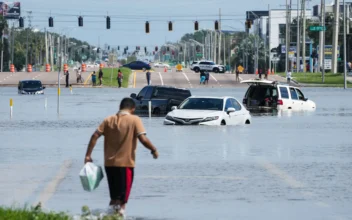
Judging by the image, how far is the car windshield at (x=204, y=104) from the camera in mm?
38844

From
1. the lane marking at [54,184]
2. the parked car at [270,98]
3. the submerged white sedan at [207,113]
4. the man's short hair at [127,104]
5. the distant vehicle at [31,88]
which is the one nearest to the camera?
the man's short hair at [127,104]

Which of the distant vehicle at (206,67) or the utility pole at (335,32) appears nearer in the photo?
the utility pole at (335,32)

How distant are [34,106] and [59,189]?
4479 centimetres

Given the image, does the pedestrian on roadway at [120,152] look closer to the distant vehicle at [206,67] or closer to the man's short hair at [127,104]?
the man's short hair at [127,104]

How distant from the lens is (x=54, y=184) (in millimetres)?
18562

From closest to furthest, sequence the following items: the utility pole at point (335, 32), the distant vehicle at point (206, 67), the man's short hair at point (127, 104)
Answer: the man's short hair at point (127, 104) → the utility pole at point (335, 32) → the distant vehicle at point (206, 67)

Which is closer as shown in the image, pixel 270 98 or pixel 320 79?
pixel 270 98

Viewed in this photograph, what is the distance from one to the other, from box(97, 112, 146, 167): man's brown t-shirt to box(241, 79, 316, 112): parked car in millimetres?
37603

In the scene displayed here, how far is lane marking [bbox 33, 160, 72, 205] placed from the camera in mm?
16375

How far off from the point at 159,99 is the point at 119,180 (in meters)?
37.6

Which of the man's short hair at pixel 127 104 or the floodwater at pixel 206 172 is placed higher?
the man's short hair at pixel 127 104

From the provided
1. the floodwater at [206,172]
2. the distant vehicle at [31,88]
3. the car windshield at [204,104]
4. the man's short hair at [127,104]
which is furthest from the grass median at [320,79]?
the man's short hair at [127,104]

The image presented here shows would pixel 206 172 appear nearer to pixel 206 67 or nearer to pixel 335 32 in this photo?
pixel 335 32

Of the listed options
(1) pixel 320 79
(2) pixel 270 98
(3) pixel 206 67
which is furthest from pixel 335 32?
(2) pixel 270 98
